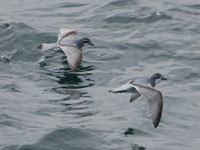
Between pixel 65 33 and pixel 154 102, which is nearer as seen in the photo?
pixel 154 102

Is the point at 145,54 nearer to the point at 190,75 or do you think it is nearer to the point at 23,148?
the point at 190,75

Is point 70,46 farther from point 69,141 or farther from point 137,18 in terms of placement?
point 69,141

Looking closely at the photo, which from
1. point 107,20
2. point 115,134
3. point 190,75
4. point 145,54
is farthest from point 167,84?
point 107,20

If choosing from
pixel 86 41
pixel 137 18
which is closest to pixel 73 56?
pixel 86 41

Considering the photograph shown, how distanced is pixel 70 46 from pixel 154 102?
549cm

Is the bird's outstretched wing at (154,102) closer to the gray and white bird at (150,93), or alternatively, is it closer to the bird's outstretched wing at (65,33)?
the gray and white bird at (150,93)

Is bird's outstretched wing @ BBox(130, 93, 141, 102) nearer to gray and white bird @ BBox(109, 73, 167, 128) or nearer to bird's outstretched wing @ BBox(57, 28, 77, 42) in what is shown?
gray and white bird @ BBox(109, 73, 167, 128)

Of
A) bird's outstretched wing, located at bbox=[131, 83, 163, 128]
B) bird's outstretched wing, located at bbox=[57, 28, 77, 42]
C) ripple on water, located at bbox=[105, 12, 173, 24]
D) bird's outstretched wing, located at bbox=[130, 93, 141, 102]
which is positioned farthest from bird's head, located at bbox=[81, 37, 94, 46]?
bird's outstretched wing, located at bbox=[131, 83, 163, 128]

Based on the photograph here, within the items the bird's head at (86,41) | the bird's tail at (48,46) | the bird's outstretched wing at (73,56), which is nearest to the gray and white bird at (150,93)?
the bird's outstretched wing at (73,56)

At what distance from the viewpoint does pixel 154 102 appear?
14344mm

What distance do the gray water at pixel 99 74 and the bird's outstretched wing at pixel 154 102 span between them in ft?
1.36

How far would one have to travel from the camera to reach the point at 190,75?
59.5 feet

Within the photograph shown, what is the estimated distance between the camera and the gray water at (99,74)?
45.5ft

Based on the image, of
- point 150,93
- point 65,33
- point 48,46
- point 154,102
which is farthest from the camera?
point 65,33
